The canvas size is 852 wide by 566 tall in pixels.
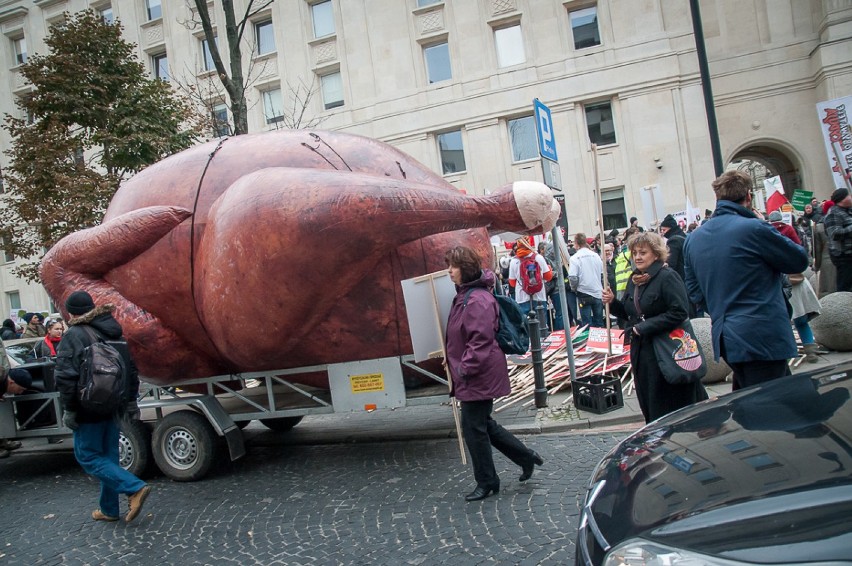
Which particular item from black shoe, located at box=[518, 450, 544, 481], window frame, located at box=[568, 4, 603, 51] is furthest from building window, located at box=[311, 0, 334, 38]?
black shoe, located at box=[518, 450, 544, 481]

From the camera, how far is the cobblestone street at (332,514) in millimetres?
3676

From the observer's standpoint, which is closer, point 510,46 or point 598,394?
point 598,394

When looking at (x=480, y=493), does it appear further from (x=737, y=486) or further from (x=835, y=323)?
(x=835, y=323)

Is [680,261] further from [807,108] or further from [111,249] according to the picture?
[807,108]

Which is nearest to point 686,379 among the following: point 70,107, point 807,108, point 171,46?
point 70,107

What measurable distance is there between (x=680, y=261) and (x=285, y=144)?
568 centimetres

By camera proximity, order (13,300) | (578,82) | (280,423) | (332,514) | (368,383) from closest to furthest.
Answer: (332,514), (368,383), (280,423), (578,82), (13,300)

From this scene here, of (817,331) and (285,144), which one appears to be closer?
(285,144)

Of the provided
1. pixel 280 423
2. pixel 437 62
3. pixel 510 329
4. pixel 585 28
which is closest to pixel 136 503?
pixel 280 423

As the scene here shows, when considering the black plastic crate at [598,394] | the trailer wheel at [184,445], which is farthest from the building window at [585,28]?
the trailer wheel at [184,445]

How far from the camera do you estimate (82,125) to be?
508 inches

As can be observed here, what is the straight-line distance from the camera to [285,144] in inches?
209

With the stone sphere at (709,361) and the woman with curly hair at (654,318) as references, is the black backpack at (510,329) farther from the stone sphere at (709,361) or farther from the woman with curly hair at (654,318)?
the stone sphere at (709,361)

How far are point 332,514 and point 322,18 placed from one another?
27294 millimetres
